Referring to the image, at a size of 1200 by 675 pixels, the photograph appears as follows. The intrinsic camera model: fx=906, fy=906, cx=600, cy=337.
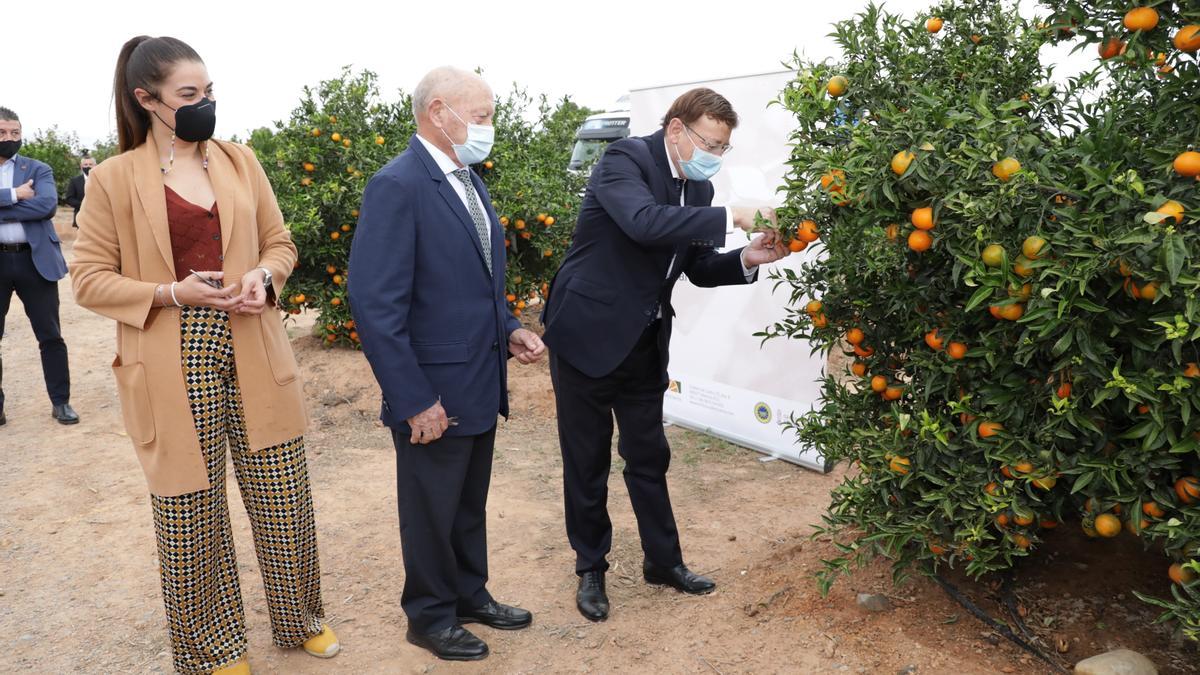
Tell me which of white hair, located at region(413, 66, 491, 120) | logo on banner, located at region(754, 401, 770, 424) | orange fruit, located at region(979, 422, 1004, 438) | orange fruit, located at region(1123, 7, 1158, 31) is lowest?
logo on banner, located at region(754, 401, 770, 424)

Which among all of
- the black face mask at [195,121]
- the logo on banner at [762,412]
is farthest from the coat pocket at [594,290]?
the logo on banner at [762,412]

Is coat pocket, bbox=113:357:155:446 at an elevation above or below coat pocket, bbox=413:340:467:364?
below

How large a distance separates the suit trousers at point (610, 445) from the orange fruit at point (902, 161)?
4.36 feet

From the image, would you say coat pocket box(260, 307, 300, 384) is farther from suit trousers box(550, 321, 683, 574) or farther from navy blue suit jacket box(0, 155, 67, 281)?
navy blue suit jacket box(0, 155, 67, 281)

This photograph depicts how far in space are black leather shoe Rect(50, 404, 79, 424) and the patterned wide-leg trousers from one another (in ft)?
13.7

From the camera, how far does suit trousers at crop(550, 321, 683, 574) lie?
12.0 ft

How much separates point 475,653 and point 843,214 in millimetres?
2078

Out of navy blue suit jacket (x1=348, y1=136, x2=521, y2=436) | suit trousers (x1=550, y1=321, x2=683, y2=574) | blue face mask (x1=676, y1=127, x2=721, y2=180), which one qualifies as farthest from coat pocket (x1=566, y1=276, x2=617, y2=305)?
blue face mask (x1=676, y1=127, x2=721, y2=180)

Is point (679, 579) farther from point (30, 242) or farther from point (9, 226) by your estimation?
point (9, 226)

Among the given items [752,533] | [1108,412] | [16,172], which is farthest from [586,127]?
[1108,412]

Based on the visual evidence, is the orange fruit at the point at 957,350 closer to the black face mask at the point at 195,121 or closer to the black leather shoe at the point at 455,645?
the black leather shoe at the point at 455,645

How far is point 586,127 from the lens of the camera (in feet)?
42.2

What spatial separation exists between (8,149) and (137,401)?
178 inches

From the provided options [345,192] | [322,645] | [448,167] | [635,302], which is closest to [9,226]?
[345,192]
